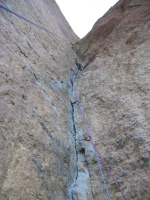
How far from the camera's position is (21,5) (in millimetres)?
4406

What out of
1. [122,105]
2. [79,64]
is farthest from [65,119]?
[79,64]

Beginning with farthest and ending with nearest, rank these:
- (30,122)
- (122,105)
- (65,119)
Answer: (65,119), (122,105), (30,122)

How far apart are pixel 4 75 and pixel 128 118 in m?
2.15

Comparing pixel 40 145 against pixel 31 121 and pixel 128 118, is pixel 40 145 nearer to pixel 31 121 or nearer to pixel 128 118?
pixel 31 121

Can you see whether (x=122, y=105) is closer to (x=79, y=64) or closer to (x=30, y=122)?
(x=30, y=122)

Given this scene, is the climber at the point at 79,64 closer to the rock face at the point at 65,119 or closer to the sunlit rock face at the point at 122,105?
the sunlit rock face at the point at 122,105

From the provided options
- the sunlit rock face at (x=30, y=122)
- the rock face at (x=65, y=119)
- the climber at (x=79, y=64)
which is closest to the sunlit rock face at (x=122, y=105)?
the rock face at (x=65, y=119)

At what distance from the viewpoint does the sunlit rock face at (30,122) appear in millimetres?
1975

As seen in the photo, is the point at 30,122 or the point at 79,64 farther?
the point at 79,64

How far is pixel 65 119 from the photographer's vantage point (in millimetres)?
3602

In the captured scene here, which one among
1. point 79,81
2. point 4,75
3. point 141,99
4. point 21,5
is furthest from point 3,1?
point 141,99

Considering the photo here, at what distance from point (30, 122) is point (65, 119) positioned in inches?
46.8

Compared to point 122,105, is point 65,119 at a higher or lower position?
higher

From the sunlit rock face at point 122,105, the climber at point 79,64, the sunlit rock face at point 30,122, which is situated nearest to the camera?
the sunlit rock face at point 30,122
